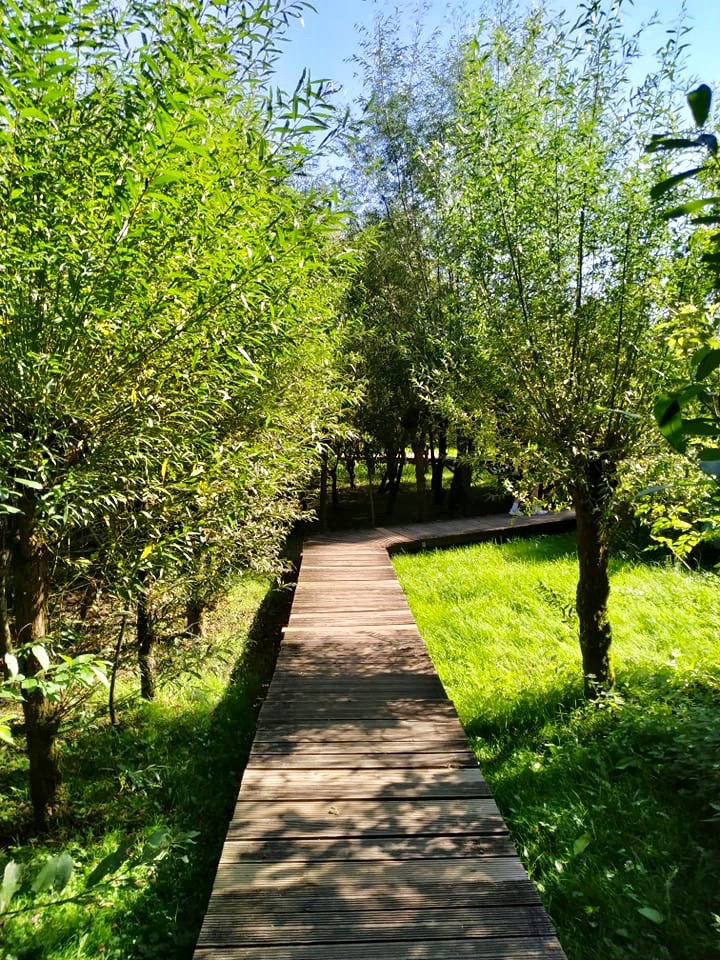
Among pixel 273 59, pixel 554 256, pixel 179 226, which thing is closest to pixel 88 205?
pixel 179 226

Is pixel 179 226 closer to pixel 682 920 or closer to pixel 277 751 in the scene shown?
pixel 277 751

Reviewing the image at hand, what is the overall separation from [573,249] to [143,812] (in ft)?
13.8

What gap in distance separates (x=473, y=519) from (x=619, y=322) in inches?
303

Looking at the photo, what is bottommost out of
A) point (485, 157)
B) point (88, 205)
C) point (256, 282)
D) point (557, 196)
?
point (256, 282)

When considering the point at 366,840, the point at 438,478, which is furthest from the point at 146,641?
the point at 438,478

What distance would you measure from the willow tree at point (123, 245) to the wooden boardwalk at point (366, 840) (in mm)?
Answer: 1132

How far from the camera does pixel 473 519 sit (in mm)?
10898

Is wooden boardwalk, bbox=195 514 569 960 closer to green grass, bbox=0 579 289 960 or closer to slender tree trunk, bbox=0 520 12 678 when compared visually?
green grass, bbox=0 579 289 960

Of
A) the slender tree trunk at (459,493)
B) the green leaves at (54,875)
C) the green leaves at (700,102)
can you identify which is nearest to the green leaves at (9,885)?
the green leaves at (54,875)

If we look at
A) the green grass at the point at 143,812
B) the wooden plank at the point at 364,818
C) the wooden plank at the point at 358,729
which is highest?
the wooden plank at the point at 364,818

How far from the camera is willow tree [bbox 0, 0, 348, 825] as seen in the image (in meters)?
1.95

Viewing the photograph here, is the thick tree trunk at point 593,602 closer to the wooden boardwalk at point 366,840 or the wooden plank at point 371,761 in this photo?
the wooden boardwalk at point 366,840

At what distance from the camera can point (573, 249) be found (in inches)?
145

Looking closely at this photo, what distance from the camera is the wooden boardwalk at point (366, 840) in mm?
1859
